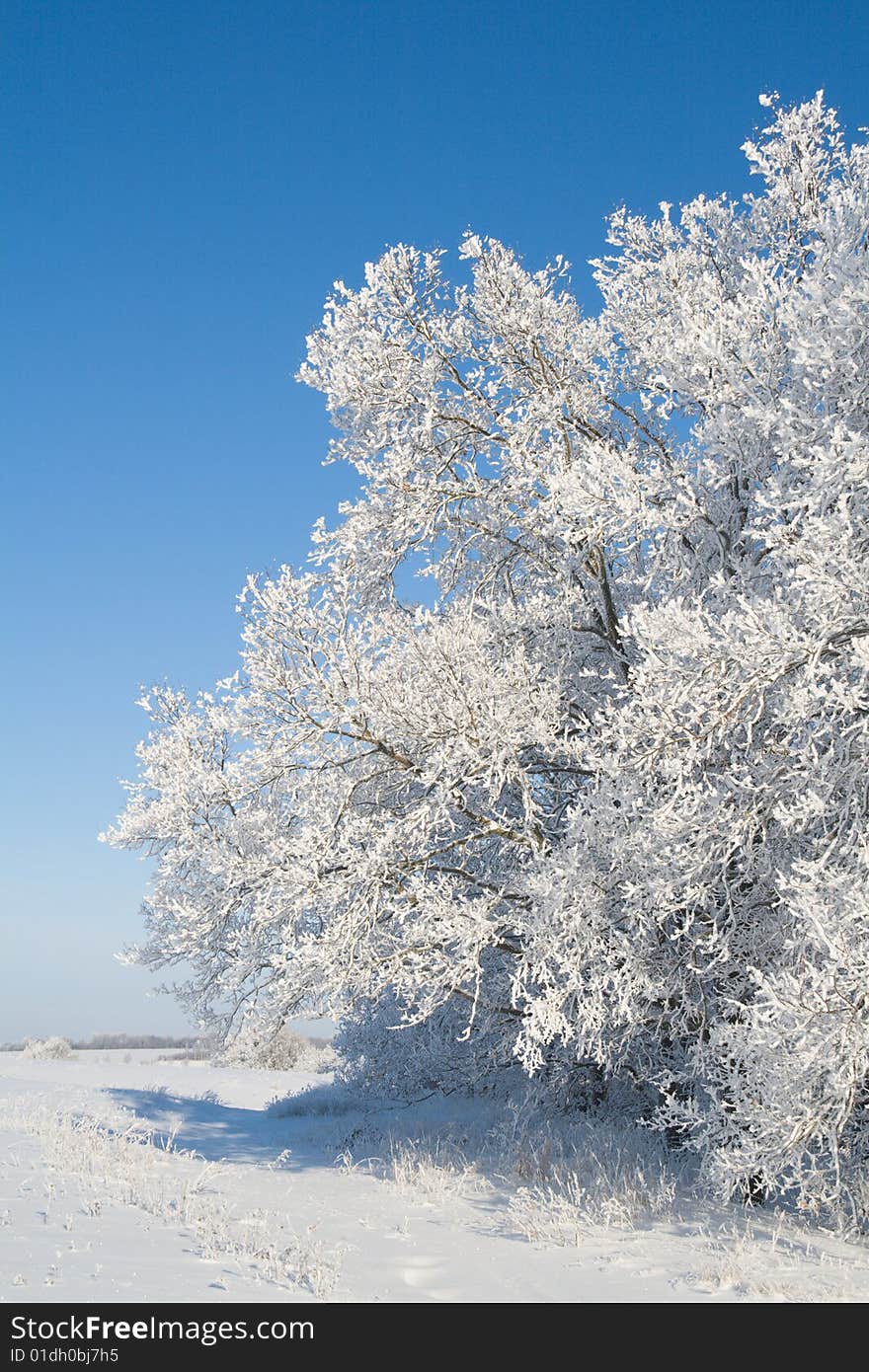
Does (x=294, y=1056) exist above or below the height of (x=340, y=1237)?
below

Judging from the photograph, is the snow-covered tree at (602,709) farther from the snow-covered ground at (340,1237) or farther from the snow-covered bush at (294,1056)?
the snow-covered bush at (294,1056)

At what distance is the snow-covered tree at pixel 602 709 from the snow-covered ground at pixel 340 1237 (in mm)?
830

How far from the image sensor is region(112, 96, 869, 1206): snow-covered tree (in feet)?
22.7

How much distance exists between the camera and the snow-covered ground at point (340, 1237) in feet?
17.0

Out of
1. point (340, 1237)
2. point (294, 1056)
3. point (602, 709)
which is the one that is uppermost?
point (602, 709)

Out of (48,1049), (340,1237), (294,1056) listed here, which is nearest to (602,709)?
(340,1237)

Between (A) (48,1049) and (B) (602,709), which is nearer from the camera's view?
(B) (602,709)

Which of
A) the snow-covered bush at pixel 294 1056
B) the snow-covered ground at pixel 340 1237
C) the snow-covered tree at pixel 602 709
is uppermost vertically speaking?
the snow-covered tree at pixel 602 709

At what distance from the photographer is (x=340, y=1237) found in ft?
23.2

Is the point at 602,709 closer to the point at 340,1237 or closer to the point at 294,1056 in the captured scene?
the point at 340,1237

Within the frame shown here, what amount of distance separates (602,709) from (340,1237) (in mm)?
5211

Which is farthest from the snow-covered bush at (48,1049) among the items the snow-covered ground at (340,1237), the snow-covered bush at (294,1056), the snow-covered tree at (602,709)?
the snow-covered tree at (602,709)

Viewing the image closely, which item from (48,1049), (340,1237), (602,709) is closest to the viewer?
(340,1237)

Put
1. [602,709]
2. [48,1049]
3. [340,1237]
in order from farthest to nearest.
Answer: [48,1049], [602,709], [340,1237]
